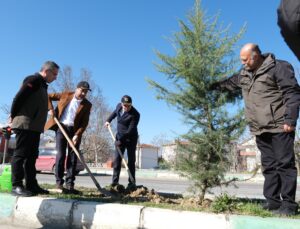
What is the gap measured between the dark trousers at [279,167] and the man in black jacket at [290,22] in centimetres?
282

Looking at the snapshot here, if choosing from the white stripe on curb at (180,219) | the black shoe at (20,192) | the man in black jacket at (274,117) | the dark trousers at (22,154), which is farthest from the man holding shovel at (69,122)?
the man in black jacket at (274,117)

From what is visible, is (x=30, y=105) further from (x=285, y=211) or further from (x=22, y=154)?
(x=285, y=211)

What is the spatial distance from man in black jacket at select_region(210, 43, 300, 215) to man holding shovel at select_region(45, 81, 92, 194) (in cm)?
297

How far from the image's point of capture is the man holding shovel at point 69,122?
5957 mm

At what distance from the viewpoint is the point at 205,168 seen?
5039 millimetres

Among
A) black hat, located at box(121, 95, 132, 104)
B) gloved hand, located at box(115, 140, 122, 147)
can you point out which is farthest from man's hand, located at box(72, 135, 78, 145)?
black hat, located at box(121, 95, 132, 104)

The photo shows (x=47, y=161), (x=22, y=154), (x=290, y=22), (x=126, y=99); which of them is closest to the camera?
(x=290, y=22)

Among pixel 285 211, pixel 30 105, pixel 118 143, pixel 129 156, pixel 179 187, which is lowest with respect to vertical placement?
pixel 179 187

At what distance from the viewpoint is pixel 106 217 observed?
388cm

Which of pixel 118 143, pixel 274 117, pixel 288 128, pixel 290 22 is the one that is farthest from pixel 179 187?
pixel 290 22

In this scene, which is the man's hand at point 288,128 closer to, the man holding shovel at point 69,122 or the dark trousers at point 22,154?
the dark trousers at point 22,154

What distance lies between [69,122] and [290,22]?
5156 mm

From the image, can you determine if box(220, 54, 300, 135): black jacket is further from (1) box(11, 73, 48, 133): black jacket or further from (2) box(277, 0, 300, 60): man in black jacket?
(1) box(11, 73, 48, 133): black jacket

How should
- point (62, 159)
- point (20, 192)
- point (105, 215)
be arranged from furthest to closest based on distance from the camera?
point (62, 159)
point (20, 192)
point (105, 215)
